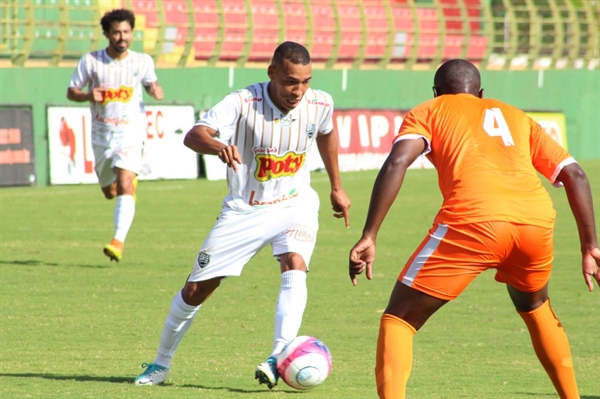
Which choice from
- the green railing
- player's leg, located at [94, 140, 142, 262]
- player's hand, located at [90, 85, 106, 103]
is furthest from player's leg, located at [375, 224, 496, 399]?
the green railing

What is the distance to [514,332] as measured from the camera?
7957 mm

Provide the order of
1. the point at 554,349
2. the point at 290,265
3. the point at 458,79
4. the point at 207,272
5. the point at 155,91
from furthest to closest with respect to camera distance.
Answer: the point at 155,91 < the point at 290,265 < the point at 207,272 < the point at 554,349 < the point at 458,79

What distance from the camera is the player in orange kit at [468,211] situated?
15.2ft

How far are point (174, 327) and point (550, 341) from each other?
2121 mm

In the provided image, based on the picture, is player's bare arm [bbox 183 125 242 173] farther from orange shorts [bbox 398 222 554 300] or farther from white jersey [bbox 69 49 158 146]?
white jersey [bbox 69 49 158 146]

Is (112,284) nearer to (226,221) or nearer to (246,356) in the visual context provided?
(246,356)

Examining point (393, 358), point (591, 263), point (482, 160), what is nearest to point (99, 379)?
point (393, 358)

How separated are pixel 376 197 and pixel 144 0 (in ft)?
58.0

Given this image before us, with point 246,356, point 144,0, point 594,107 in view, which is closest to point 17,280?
point 246,356

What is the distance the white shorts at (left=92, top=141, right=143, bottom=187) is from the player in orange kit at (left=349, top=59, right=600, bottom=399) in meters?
6.33

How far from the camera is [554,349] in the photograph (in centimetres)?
510

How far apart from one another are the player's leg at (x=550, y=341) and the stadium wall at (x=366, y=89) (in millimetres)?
14089

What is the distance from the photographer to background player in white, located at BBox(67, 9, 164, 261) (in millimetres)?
10742

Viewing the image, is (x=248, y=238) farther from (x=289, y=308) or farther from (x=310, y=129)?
(x=310, y=129)
